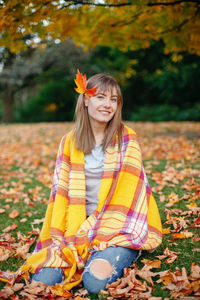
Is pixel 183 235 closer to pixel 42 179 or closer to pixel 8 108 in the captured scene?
pixel 42 179

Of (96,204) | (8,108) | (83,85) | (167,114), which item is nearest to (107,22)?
(83,85)

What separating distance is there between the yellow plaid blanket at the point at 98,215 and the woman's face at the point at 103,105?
0.75ft

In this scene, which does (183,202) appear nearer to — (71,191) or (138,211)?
(138,211)

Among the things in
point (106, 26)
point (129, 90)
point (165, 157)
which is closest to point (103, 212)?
point (165, 157)

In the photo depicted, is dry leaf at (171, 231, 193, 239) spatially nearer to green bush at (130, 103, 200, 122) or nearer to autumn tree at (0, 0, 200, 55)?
autumn tree at (0, 0, 200, 55)

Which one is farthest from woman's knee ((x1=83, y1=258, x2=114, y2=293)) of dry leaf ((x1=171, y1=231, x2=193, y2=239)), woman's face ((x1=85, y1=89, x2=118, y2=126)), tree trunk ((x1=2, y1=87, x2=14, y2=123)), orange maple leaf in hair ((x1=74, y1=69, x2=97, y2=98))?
tree trunk ((x1=2, y1=87, x2=14, y2=123))

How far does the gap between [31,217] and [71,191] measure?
1357mm

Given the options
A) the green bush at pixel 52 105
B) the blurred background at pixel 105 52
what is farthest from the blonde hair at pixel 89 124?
the green bush at pixel 52 105

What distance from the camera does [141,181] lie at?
2.40 meters

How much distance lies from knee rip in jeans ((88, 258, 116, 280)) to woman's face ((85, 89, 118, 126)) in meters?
1.15

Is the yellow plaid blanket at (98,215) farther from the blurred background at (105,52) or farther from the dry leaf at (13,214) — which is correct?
the blurred background at (105,52)

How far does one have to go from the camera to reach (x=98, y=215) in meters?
2.35

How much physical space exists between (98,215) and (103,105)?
934mm

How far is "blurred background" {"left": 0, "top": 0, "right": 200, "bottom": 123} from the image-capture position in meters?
3.97
